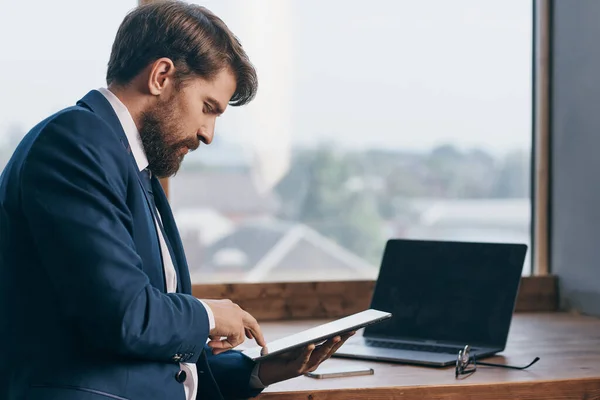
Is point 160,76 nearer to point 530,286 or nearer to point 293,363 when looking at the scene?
point 293,363

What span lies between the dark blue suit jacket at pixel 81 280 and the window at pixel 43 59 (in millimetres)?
1075

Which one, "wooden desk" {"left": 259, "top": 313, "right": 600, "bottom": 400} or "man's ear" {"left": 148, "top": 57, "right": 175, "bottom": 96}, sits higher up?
"man's ear" {"left": 148, "top": 57, "right": 175, "bottom": 96}

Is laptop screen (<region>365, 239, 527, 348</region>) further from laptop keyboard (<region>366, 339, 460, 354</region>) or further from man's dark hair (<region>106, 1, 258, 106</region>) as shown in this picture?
man's dark hair (<region>106, 1, 258, 106</region>)

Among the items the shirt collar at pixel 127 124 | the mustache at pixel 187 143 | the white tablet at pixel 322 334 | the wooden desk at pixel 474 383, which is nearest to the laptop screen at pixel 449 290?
the wooden desk at pixel 474 383

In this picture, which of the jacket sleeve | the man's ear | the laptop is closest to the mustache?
the man's ear

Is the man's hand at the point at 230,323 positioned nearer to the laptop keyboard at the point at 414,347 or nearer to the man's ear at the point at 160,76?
the man's ear at the point at 160,76

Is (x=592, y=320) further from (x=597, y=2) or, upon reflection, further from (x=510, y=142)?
(x=597, y=2)

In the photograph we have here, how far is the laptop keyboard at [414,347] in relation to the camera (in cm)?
211

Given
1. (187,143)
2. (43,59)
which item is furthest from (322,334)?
(43,59)

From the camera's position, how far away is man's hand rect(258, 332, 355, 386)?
1.80 meters

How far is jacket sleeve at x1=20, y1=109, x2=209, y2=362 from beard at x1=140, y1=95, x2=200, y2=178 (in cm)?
18

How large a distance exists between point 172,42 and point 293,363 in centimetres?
68

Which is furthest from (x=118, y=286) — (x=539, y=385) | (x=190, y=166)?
(x=190, y=166)

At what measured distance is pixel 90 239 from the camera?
135cm
